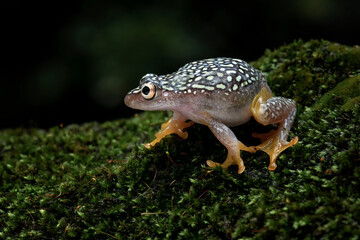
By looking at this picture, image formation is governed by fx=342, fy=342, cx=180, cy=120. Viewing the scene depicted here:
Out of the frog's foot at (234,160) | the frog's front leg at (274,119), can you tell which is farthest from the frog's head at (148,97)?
the frog's front leg at (274,119)

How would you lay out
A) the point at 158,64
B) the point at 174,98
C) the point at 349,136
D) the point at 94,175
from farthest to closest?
1. the point at 158,64
2. the point at 94,175
3. the point at 174,98
4. the point at 349,136

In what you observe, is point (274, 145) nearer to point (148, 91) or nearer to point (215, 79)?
point (215, 79)

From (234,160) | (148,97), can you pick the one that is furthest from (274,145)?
(148,97)

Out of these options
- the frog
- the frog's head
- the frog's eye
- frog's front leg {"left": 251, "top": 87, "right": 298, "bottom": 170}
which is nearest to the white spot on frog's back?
the frog

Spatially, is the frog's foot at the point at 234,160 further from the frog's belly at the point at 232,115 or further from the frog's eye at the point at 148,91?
the frog's eye at the point at 148,91

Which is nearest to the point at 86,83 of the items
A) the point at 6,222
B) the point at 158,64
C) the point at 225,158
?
the point at 158,64

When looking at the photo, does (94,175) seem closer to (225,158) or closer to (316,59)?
(225,158)
